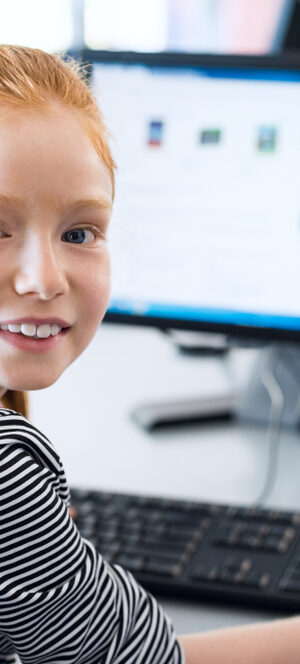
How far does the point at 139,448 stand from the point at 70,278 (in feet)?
1.69

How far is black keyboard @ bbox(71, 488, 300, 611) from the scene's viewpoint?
25.8 inches

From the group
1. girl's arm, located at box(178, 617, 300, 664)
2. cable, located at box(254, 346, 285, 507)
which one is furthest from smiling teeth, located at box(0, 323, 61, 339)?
cable, located at box(254, 346, 285, 507)

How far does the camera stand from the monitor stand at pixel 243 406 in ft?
3.37

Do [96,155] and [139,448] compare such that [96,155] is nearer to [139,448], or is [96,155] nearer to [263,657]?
[263,657]

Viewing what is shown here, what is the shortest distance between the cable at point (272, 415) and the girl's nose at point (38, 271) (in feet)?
1.49

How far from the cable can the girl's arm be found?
0.28 metres

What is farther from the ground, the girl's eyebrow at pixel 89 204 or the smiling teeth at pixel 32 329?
the girl's eyebrow at pixel 89 204

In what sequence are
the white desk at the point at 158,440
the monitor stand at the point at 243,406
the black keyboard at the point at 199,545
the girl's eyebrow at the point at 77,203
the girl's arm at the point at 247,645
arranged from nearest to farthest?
the girl's eyebrow at the point at 77,203
the girl's arm at the point at 247,645
the black keyboard at the point at 199,545
the white desk at the point at 158,440
the monitor stand at the point at 243,406

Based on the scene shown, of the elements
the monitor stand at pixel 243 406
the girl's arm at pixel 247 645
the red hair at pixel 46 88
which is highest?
the red hair at pixel 46 88

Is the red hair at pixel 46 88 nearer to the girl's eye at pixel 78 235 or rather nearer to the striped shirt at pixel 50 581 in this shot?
the girl's eye at pixel 78 235

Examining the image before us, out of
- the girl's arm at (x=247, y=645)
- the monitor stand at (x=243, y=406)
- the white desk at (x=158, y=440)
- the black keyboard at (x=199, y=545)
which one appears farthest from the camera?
the monitor stand at (x=243, y=406)

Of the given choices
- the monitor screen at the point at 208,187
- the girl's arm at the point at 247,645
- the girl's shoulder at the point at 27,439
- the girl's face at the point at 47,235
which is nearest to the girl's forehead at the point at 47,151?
the girl's face at the point at 47,235

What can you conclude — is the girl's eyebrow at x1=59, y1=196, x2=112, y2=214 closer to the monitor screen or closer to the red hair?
the red hair

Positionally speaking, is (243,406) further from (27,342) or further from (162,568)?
(27,342)
